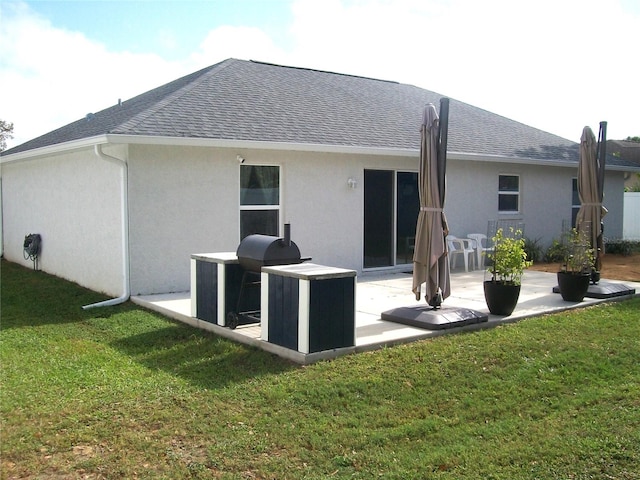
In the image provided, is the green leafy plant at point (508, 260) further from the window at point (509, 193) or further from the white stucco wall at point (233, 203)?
the window at point (509, 193)

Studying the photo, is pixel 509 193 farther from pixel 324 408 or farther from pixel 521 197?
pixel 324 408

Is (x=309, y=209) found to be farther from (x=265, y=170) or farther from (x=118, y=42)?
(x=118, y=42)

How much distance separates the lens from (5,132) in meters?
42.3

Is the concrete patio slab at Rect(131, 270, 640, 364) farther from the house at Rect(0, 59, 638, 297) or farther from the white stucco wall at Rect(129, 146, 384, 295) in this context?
the house at Rect(0, 59, 638, 297)

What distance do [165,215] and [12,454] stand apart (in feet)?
20.0

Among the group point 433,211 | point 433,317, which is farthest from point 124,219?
point 433,317

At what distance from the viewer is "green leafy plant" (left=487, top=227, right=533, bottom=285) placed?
8.04 meters

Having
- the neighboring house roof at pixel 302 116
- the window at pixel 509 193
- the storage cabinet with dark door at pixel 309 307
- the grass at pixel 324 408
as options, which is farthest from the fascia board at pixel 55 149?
the window at pixel 509 193

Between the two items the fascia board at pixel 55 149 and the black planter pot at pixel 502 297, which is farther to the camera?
the fascia board at pixel 55 149

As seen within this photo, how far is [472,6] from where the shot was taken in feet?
31.8

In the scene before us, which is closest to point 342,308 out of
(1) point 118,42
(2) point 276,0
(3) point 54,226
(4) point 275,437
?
(4) point 275,437

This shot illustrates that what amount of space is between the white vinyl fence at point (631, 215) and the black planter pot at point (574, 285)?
49.0ft

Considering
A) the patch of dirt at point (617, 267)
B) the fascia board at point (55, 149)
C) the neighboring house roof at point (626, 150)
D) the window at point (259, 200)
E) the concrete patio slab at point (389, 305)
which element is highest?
the neighboring house roof at point (626, 150)

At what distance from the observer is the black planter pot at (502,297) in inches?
322
